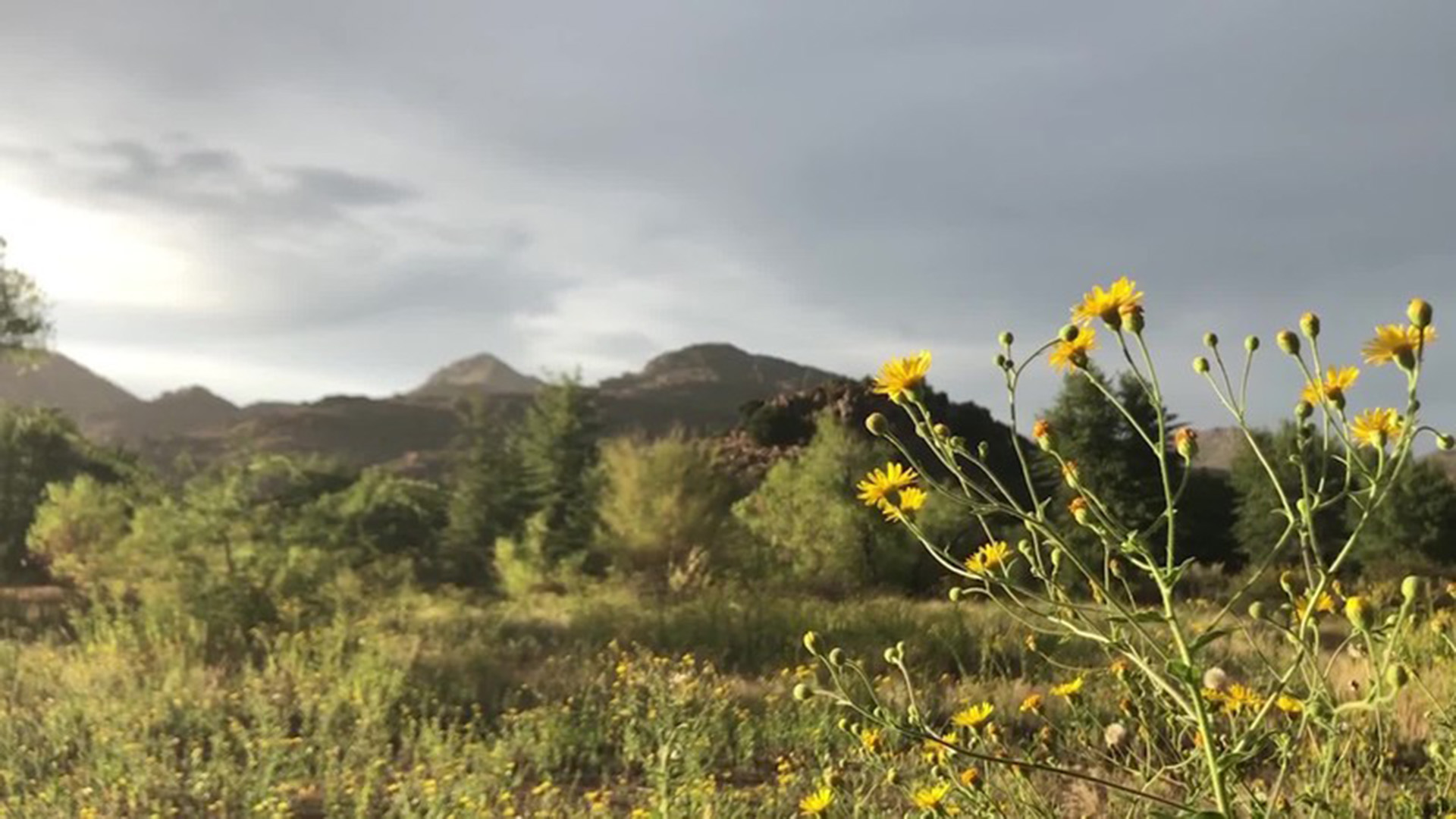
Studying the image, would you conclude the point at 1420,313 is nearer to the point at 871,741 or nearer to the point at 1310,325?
the point at 1310,325

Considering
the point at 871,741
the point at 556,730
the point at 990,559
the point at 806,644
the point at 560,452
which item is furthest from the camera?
the point at 560,452

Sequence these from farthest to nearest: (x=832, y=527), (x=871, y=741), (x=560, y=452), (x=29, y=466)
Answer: (x=29, y=466) → (x=560, y=452) → (x=832, y=527) → (x=871, y=741)

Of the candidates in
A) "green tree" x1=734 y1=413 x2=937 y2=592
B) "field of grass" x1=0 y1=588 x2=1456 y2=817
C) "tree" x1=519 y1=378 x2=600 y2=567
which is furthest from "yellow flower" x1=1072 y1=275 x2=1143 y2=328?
"tree" x1=519 y1=378 x2=600 y2=567

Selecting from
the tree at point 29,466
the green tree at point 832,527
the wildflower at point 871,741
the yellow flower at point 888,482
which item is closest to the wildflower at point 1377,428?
the yellow flower at point 888,482

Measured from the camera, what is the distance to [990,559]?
1.86m

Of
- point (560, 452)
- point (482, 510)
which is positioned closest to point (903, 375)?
point (560, 452)

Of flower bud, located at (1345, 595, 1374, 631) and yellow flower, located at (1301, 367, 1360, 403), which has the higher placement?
yellow flower, located at (1301, 367, 1360, 403)

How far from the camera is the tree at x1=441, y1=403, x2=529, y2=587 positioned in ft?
65.8

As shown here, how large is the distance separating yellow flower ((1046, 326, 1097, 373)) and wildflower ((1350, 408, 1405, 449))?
424mm

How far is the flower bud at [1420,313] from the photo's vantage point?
1.53 meters

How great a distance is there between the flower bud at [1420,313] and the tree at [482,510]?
18799 millimetres

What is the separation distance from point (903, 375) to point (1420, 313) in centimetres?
75

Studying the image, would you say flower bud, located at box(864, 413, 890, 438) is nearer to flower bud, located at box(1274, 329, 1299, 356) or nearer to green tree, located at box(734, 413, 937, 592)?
flower bud, located at box(1274, 329, 1299, 356)

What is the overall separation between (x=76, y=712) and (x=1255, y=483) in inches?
557
